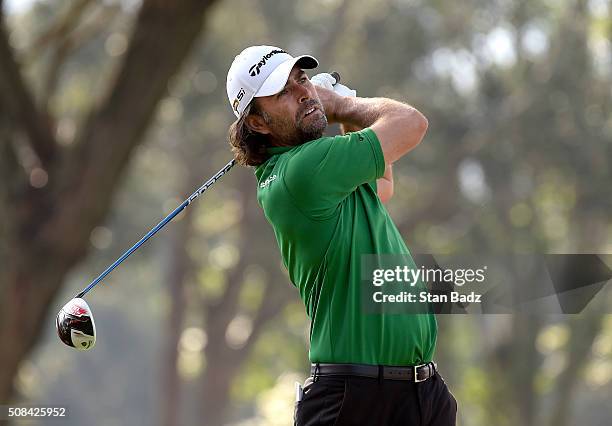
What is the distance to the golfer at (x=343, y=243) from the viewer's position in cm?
342

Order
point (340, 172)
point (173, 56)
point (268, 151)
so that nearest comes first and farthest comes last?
1. point (340, 172)
2. point (268, 151)
3. point (173, 56)

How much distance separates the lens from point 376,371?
137 inches

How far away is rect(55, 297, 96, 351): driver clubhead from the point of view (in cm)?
429

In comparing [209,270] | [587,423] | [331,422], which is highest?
[209,270]

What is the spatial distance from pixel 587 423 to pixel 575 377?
8402mm

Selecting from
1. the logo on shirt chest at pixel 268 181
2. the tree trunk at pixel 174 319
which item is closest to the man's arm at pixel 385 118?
the logo on shirt chest at pixel 268 181

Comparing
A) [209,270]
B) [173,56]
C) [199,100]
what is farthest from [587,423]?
[173,56]

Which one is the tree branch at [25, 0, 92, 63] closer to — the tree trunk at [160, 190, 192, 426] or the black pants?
the black pants

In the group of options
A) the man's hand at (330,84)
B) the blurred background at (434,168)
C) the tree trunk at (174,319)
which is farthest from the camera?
the tree trunk at (174,319)

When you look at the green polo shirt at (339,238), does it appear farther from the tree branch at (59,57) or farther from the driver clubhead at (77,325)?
the tree branch at (59,57)

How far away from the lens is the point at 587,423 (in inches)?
1089

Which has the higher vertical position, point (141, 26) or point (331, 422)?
point (141, 26)

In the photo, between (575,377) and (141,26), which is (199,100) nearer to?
(575,377)

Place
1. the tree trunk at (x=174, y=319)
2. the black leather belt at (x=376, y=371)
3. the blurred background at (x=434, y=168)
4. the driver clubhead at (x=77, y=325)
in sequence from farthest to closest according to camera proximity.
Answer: the tree trunk at (x=174, y=319), the blurred background at (x=434, y=168), the driver clubhead at (x=77, y=325), the black leather belt at (x=376, y=371)
